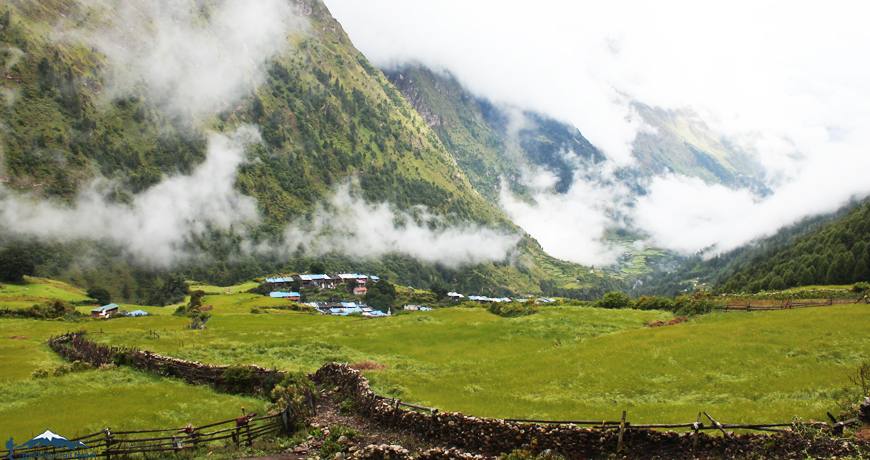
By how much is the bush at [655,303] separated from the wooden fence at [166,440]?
2379 inches

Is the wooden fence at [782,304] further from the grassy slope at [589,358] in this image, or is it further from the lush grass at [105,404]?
the lush grass at [105,404]

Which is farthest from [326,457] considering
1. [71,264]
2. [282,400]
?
[71,264]

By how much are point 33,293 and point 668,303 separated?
145306 mm

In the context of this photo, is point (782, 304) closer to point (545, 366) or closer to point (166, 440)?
point (545, 366)

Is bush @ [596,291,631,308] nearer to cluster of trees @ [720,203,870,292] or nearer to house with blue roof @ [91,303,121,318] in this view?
cluster of trees @ [720,203,870,292]

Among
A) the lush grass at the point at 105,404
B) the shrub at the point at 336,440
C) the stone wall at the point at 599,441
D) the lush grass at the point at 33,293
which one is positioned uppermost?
the lush grass at the point at 33,293

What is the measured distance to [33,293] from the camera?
135625mm

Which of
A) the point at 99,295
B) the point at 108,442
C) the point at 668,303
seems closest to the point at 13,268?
the point at 99,295

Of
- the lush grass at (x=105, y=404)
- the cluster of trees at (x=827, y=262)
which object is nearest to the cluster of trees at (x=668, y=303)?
the lush grass at (x=105, y=404)

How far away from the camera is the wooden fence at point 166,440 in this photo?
27.6m

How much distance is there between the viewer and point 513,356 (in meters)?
50.2

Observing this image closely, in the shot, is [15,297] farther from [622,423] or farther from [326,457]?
[622,423]

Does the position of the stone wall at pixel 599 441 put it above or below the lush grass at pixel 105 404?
below

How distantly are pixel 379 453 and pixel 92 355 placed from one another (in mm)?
42072
